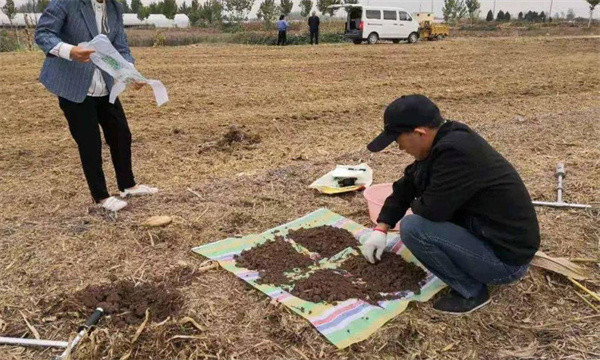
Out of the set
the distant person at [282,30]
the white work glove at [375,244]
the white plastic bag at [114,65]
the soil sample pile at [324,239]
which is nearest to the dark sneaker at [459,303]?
the white work glove at [375,244]

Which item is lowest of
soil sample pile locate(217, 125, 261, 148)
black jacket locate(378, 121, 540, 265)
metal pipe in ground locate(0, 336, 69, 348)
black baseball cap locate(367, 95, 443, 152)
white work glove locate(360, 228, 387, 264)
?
metal pipe in ground locate(0, 336, 69, 348)

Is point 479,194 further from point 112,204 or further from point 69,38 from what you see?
point 69,38

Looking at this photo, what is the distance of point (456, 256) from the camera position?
2.33m

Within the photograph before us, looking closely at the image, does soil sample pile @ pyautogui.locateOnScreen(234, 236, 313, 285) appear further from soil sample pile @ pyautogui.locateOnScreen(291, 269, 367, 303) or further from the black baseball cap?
the black baseball cap

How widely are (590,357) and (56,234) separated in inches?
114

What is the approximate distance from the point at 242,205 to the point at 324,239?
2.69 ft

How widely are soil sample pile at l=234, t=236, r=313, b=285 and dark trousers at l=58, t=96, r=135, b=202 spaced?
1190 mm

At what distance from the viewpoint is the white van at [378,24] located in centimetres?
1973

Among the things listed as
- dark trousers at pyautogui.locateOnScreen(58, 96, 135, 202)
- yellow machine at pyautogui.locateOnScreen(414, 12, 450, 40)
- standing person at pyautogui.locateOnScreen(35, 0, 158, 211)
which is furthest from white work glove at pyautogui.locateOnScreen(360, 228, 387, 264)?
yellow machine at pyautogui.locateOnScreen(414, 12, 450, 40)

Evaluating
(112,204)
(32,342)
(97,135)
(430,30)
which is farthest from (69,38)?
(430,30)

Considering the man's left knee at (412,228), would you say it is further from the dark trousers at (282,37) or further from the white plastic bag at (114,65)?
the dark trousers at (282,37)

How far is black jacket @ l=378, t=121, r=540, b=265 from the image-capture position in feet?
7.13

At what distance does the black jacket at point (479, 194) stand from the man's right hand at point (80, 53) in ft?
6.37

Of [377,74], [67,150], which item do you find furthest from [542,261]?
[377,74]
